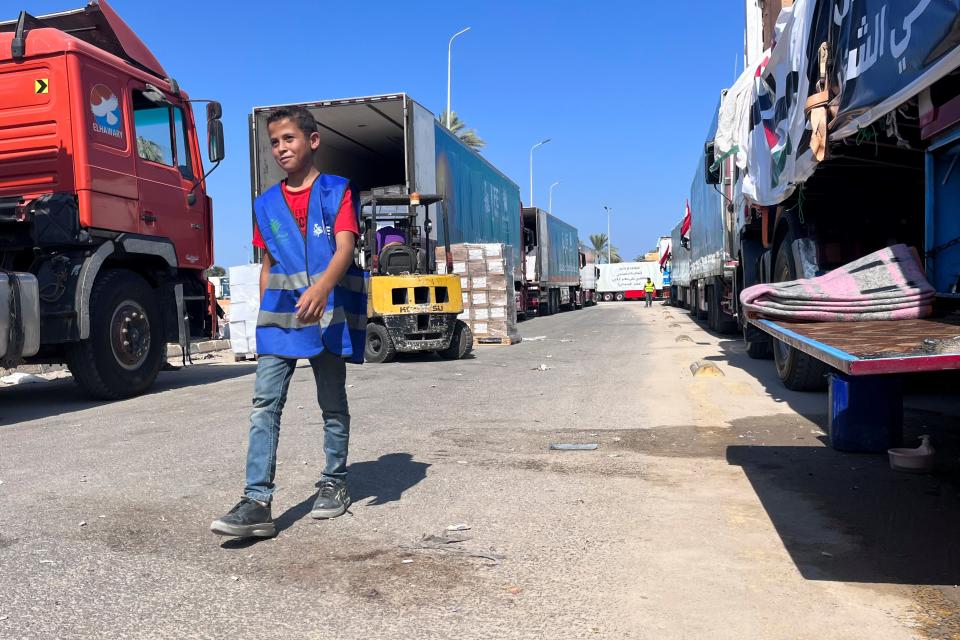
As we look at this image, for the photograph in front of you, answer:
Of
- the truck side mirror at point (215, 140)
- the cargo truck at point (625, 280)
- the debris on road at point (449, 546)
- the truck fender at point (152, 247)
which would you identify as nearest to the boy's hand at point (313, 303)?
the debris on road at point (449, 546)

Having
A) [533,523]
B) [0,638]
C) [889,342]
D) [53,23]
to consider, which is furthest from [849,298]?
[53,23]

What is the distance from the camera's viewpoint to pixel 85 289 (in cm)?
775

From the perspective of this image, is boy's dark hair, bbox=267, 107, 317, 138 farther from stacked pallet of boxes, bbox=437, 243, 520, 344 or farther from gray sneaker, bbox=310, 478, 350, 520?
stacked pallet of boxes, bbox=437, 243, 520, 344

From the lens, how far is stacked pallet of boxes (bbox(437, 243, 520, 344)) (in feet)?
53.7

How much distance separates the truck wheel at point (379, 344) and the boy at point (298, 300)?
26.3ft

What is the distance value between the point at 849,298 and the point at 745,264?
20.4ft

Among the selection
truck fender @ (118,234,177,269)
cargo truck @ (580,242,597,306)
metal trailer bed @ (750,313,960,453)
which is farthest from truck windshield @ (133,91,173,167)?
cargo truck @ (580,242,597,306)

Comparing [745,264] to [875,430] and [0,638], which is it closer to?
[875,430]

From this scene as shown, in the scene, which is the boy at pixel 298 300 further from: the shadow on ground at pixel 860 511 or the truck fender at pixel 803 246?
the truck fender at pixel 803 246

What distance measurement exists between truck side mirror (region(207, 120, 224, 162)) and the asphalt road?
11.2ft

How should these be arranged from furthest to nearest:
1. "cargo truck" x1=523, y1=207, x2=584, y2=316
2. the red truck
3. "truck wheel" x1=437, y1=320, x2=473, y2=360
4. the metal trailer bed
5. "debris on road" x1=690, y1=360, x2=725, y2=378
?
"cargo truck" x1=523, y1=207, x2=584, y2=316
"truck wheel" x1=437, y1=320, x2=473, y2=360
"debris on road" x1=690, y1=360, x2=725, y2=378
the red truck
the metal trailer bed

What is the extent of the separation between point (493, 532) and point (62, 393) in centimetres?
761

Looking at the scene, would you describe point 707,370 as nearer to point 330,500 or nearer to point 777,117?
point 777,117

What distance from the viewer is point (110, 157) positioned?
316 inches
